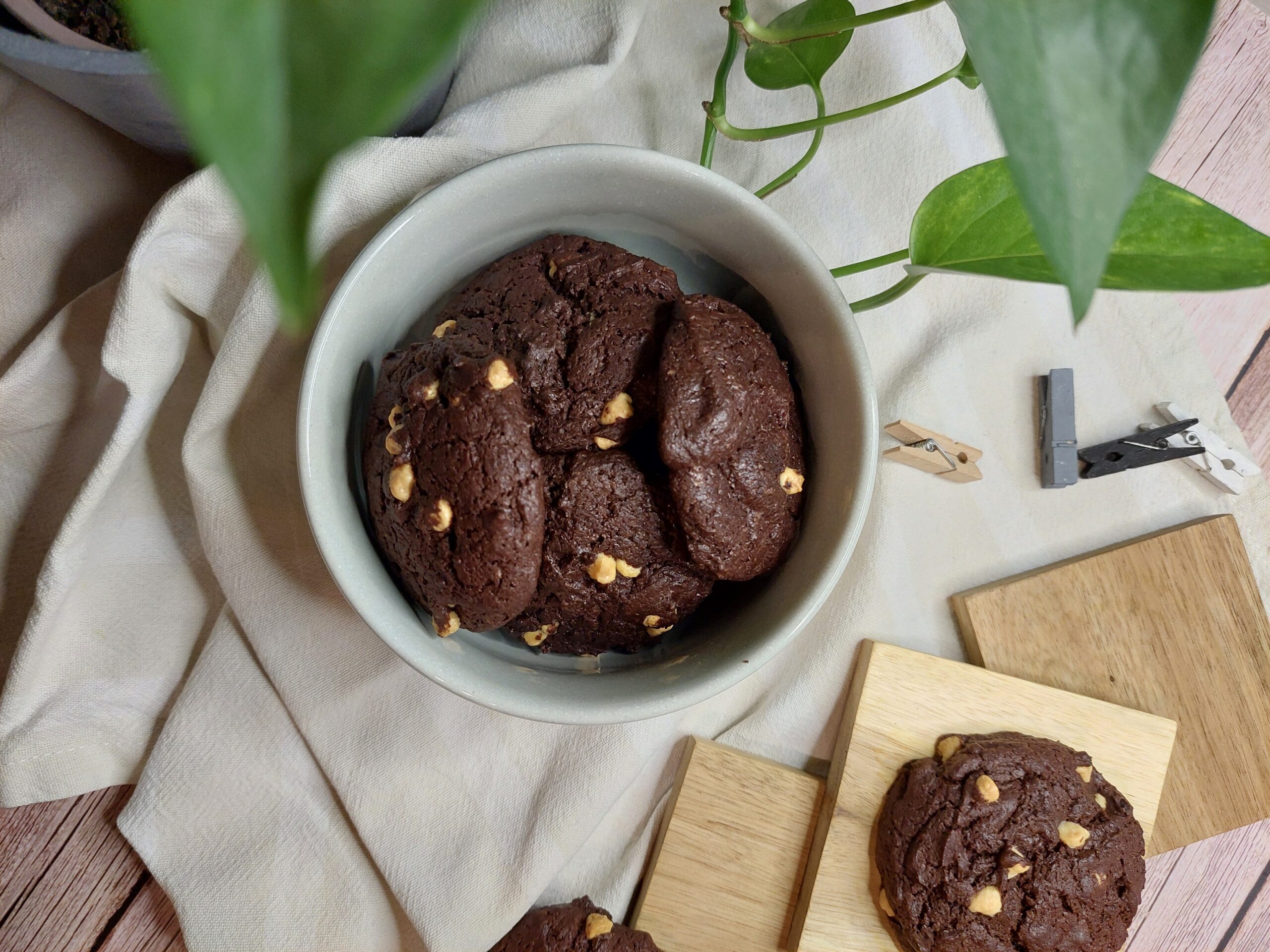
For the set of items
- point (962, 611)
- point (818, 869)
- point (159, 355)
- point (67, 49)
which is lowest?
point (818, 869)

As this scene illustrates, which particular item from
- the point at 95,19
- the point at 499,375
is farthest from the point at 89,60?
the point at 499,375

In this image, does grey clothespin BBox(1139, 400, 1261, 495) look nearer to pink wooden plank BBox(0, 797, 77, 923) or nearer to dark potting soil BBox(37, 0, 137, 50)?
dark potting soil BBox(37, 0, 137, 50)

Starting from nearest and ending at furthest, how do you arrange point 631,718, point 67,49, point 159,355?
point 67,49, point 631,718, point 159,355

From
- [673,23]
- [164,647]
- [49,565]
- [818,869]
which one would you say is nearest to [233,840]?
[164,647]

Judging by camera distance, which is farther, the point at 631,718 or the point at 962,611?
the point at 962,611

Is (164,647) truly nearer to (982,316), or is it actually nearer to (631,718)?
(631,718)

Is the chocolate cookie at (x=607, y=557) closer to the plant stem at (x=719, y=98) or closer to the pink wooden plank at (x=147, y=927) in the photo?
the plant stem at (x=719, y=98)

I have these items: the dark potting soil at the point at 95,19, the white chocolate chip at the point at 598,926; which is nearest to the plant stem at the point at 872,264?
the dark potting soil at the point at 95,19

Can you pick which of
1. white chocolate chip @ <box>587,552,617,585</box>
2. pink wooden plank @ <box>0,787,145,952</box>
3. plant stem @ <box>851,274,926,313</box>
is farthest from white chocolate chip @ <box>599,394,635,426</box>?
pink wooden plank @ <box>0,787,145,952</box>

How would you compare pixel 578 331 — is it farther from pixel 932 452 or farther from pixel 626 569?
pixel 932 452
